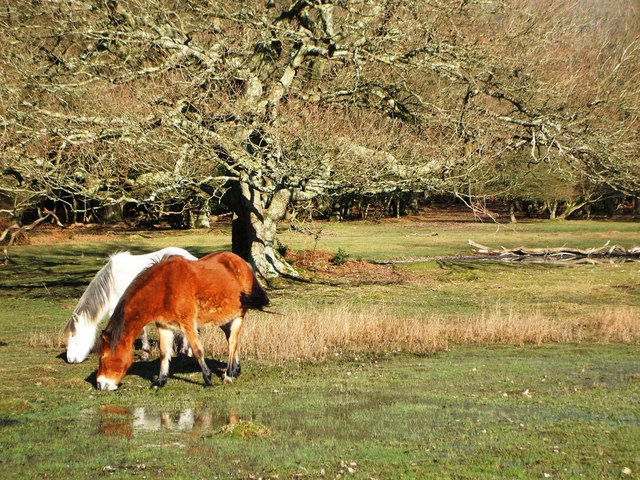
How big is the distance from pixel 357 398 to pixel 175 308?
2965mm

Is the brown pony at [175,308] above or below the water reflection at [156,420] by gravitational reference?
above

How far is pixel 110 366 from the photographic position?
12.8m

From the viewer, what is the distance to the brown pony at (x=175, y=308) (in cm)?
1284

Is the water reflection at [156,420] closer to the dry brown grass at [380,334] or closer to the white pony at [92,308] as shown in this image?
the white pony at [92,308]

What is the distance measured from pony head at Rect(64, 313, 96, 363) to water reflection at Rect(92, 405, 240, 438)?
3.70 metres

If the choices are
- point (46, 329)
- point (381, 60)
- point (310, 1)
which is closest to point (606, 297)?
point (381, 60)

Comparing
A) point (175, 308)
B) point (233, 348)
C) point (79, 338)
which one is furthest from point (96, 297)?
point (233, 348)

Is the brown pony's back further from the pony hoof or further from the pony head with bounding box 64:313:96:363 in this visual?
the pony head with bounding box 64:313:96:363

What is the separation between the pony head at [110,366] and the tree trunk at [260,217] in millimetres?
15094

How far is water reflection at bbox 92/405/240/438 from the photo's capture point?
10.3 m

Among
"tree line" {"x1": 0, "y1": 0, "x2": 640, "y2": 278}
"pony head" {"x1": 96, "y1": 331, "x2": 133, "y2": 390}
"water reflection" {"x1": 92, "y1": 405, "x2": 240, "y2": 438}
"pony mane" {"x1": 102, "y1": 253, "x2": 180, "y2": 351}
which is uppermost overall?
"tree line" {"x1": 0, "y1": 0, "x2": 640, "y2": 278}

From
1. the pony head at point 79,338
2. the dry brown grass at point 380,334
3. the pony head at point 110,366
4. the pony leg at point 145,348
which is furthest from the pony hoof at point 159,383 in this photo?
the dry brown grass at point 380,334

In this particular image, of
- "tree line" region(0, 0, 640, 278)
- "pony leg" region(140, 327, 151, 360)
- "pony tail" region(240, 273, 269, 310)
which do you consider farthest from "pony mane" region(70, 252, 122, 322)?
"tree line" region(0, 0, 640, 278)

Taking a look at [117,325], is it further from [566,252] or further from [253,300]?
[566,252]
